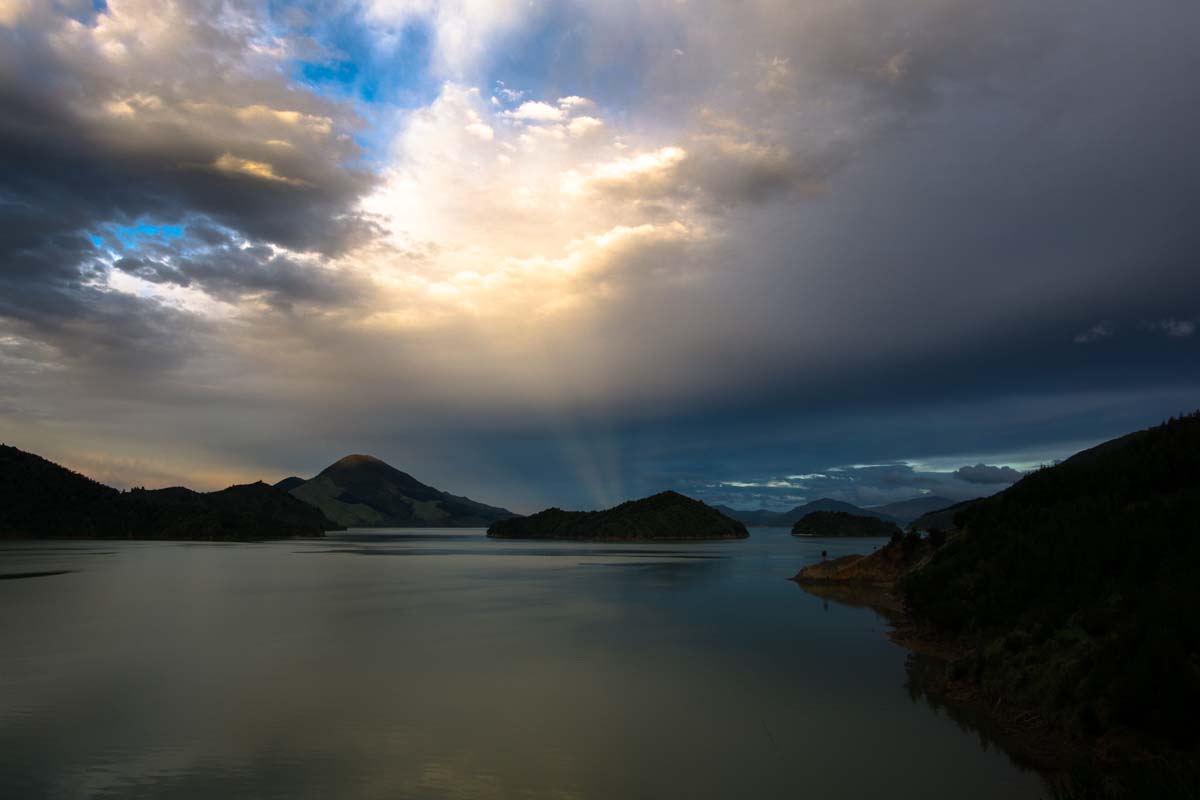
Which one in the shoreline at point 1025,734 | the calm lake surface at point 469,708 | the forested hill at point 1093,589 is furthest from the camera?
the forested hill at point 1093,589

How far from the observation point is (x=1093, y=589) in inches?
820

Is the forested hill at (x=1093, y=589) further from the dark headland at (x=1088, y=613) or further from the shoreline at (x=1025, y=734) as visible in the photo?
the shoreline at (x=1025, y=734)

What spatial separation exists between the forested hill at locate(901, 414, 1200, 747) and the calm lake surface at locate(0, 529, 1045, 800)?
2469 mm

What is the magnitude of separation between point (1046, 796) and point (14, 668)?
3069 cm

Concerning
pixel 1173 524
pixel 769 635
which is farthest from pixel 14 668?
pixel 1173 524

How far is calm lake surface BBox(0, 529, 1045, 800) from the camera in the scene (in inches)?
562

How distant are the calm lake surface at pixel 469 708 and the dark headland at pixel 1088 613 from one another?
182 centimetres

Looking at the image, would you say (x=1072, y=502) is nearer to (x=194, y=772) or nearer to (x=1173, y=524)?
(x=1173, y=524)

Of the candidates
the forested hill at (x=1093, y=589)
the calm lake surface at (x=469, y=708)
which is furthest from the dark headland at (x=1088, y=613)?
the calm lake surface at (x=469, y=708)

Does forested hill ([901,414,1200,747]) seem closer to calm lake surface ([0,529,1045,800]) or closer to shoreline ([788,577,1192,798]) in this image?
shoreline ([788,577,1192,798])

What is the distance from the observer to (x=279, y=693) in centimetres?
2162

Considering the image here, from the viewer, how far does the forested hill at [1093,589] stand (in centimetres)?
1457

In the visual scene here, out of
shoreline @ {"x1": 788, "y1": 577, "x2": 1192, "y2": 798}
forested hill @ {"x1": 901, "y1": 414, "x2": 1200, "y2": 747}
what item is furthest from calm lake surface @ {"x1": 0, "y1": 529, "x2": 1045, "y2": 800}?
forested hill @ {"x1": 901, "y1": 414, "x2": 1200, "y2": 747}

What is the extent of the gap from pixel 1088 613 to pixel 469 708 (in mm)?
16603
